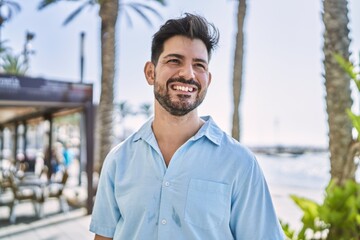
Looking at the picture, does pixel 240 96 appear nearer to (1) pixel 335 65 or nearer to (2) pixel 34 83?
(2) pixel 34 83

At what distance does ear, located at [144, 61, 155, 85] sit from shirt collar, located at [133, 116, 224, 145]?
18cm

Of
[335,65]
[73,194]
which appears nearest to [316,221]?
[335,65]

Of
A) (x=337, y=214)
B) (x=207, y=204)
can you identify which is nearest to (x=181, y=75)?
(x=207, y=204)

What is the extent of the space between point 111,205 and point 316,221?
5.64 feet

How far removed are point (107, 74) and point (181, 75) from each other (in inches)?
408

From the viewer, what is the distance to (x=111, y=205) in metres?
1.64

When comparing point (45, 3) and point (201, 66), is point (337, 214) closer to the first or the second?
point (201, 66)

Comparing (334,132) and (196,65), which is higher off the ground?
(196,65)

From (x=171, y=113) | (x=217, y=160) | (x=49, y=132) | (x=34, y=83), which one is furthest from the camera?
(x=49, y=132)

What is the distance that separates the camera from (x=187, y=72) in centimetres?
154

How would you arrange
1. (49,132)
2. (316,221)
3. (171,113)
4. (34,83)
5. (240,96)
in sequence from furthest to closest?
(49,132)
(240,96)
(34,83)
(316,221)
(171,113)

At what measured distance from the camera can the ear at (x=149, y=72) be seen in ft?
5.56

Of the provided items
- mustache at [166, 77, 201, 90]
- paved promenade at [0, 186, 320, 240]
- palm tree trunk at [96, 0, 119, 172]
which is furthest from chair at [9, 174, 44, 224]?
mustache at [166, 77, 201, 90]

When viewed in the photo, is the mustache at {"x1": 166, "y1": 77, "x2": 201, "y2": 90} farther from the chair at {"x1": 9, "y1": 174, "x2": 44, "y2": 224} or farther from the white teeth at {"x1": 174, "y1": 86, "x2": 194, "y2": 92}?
the chair at {"x1": 9, "y1": 174, "x2": 44, "y2": 224}
